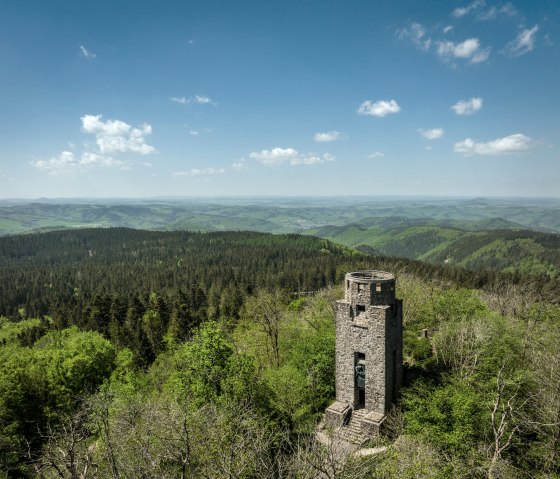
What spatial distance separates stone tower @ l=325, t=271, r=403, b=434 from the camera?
29.5m

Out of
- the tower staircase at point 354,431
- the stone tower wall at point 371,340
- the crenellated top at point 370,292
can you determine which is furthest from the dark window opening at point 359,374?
the crenellated top at point 370,292

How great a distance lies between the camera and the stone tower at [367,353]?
29531mm

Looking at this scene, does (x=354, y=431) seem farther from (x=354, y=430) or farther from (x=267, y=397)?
(x=267, y=397)

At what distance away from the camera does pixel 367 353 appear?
3025 centimetres

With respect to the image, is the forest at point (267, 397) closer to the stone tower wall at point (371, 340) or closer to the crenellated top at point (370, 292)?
the stone tower wall at point (371, 340)

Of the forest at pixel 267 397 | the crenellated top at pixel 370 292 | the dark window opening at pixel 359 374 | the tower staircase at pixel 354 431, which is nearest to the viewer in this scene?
the forest at pixel 267 397

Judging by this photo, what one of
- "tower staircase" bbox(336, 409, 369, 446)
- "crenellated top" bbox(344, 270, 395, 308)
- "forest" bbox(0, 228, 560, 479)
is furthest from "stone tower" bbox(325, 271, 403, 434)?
"forest" bbox(0, 228, 560, 479)

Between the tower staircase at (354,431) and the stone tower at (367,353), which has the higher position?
the stone tower at (367,353)

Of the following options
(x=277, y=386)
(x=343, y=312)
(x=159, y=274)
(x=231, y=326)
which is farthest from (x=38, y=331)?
(x=343, y=312)

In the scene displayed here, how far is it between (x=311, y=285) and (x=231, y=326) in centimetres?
5419

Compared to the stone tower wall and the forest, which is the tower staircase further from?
the forest

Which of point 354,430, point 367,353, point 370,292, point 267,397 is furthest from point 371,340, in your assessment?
point 267,397

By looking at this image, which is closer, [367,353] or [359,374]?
[367,353]

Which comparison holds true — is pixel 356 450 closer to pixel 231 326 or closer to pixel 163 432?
pixel 163 432
